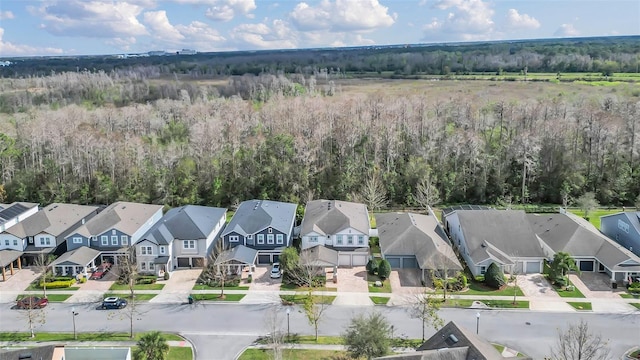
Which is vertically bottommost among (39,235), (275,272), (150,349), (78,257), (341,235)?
(275,272)

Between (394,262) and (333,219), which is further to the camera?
(333,219)

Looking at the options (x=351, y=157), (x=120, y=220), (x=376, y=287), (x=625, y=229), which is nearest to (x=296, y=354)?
(x=376, y=287)

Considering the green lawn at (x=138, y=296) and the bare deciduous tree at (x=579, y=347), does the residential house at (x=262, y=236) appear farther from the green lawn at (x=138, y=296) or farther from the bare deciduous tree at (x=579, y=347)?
the bare deciduous tree at (x=579, y=347)

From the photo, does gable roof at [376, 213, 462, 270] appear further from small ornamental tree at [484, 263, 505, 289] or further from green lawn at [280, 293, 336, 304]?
green lawn at [280, 293, 336, 304]

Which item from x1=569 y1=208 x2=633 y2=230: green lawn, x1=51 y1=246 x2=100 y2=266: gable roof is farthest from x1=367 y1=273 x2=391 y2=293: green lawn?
x1=569 y1=208 x2=633 y2=230: green lawn

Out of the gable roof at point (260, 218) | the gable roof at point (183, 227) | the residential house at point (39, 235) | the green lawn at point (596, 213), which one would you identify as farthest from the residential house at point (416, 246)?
the residential house at point (39, 235)

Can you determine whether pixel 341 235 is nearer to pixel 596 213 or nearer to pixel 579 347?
pixel 579 347
